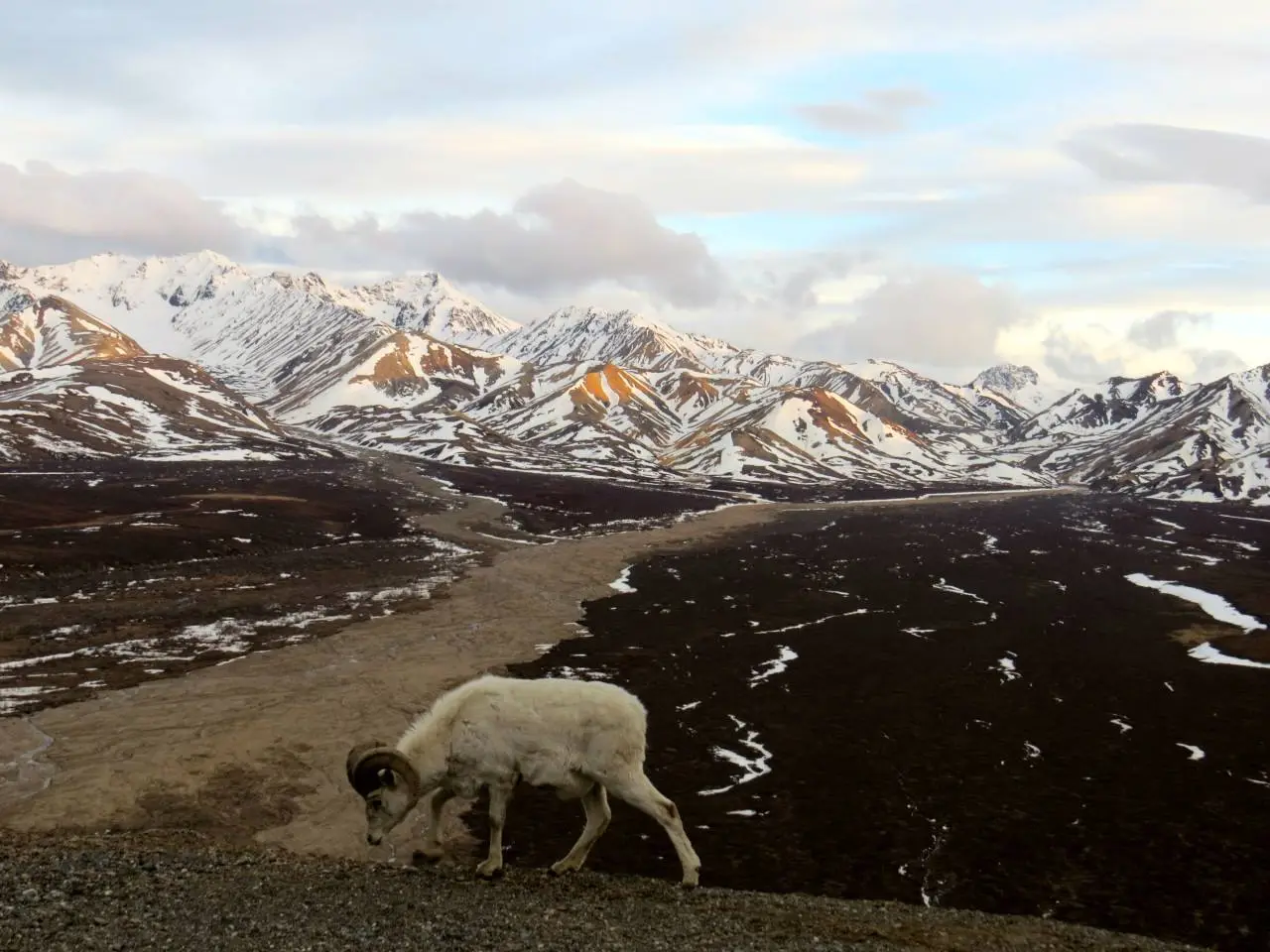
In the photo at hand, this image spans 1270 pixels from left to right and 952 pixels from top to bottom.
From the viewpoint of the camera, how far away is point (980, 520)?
17338cm

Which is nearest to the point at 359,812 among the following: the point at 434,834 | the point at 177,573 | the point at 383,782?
the point at 434,834

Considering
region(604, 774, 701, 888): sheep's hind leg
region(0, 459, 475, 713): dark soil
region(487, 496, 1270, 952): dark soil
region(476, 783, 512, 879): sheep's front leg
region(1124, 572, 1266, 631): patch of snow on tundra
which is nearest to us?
region(476, 783, 512, 879): sheep's front leg

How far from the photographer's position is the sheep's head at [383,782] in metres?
16.1

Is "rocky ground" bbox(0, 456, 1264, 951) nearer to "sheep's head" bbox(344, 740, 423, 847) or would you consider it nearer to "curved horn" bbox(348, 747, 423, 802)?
"sheep's head" bbox(344, 740, 423, 847)

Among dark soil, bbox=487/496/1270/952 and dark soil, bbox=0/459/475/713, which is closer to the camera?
dark soil, bbox=487/496/1270/952

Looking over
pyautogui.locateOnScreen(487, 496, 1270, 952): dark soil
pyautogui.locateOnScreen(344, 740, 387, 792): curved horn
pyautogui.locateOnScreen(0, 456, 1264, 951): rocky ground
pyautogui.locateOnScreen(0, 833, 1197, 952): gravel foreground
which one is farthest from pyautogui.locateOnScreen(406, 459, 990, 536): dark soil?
pyautogui.locateOnScreen(344, 740, 387, 792): curved horn

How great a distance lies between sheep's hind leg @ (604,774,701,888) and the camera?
16.4 meters

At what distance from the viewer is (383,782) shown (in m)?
16.2

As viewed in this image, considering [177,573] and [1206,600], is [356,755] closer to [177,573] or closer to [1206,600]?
[177,573]

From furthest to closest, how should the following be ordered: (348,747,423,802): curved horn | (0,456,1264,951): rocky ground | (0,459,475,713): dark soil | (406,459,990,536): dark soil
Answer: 1. (406,459,990,536): dark soil
2. (0,459,475,713): dark soil
3. (348,747,423,802): curved horn
4. (0,456,1264,951): rocky ground

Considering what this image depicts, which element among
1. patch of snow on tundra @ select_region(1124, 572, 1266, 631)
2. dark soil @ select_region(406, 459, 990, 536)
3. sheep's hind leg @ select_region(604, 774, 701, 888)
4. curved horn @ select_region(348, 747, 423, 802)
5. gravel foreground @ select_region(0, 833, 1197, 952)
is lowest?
dark soil @ select_region(406, 459, 990, 536)

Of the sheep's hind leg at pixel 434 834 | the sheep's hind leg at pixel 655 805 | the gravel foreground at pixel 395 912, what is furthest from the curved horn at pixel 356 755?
the sheep's hind leg at pixel 655 805

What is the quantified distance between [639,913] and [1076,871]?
642 inches

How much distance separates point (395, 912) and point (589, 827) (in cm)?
400
